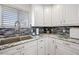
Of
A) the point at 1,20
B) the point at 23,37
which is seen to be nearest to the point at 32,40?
the point at 23,37

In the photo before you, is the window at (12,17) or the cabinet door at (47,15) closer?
the window at (12,17)

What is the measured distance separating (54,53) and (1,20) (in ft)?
3.55

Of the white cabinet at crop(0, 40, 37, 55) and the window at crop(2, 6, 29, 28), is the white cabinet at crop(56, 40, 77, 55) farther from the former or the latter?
the window at crop(2, 6, 29, 28)

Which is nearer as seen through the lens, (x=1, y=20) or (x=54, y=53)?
(x=1, y=20)

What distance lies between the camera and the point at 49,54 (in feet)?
5.94

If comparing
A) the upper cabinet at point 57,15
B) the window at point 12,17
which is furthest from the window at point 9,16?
the upper cabinet at point 57,15

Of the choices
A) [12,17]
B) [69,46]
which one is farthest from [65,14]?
[12,17]

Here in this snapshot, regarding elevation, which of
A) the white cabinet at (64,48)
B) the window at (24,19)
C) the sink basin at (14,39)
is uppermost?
the window at (24,19)

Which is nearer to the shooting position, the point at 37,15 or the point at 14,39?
the point at 14,39

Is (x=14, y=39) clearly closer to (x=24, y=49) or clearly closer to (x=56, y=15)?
(x=24, y=49)

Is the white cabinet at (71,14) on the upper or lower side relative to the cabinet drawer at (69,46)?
upper

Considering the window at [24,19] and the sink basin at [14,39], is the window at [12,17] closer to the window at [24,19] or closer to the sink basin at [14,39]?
the window at [24,19]
